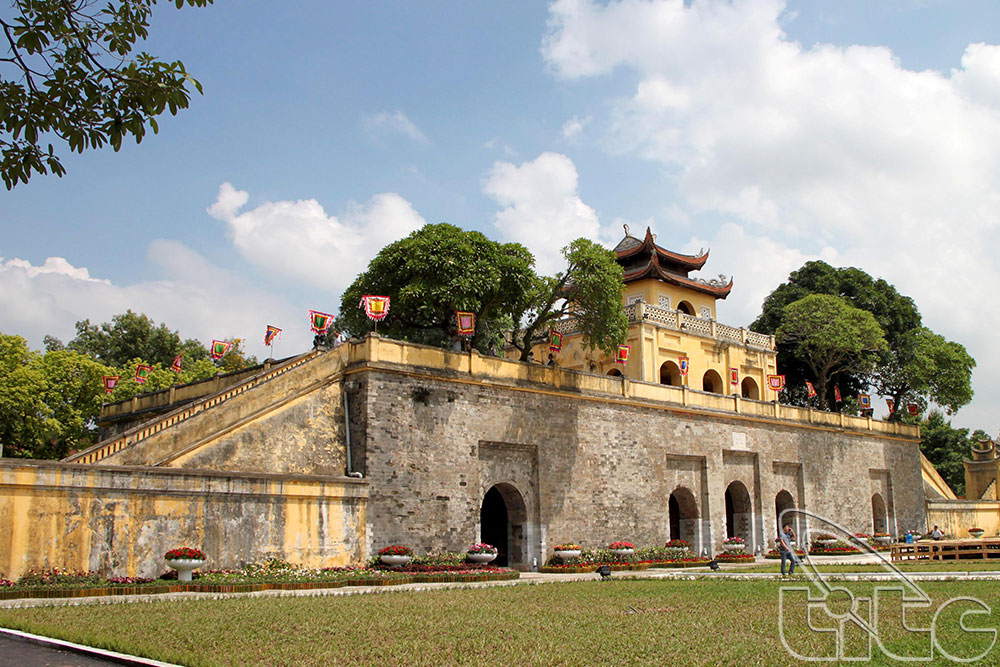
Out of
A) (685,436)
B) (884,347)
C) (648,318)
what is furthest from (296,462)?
(884,347)

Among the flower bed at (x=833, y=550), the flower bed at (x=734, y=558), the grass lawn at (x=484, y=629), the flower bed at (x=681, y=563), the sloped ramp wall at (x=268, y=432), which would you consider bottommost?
the flower bed at (x=833, y=550)

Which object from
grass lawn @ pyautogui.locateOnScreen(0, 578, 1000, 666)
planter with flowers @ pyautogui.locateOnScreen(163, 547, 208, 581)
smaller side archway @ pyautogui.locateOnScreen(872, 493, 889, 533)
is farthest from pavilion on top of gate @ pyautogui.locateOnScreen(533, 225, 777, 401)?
grass lawn @ pyautogui.locateOnScreen(0, 578, 1000, 666)

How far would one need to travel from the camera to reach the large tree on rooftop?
44594 millimetres

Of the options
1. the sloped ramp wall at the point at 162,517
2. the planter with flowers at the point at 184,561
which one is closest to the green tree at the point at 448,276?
the sloped ramp wall at the point at 162,517

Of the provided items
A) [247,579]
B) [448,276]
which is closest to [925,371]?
[448,276]

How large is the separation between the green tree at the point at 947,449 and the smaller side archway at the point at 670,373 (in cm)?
2418

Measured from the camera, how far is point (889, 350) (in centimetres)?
4462

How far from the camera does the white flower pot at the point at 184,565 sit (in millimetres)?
15625

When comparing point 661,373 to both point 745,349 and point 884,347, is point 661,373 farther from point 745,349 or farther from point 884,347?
point 884,347

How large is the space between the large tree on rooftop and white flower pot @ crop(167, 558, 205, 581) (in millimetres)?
34088

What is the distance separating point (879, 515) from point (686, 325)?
1276cm

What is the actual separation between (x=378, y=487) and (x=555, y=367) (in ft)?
24.7

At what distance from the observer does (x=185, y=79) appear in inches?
237

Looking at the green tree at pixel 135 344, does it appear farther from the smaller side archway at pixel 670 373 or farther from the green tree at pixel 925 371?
the green tree at pixel 925 371
